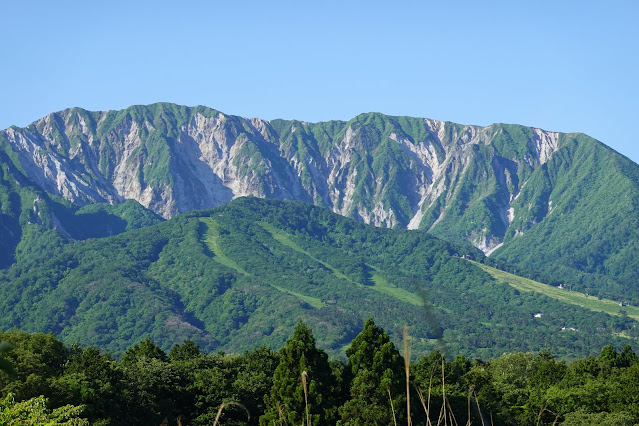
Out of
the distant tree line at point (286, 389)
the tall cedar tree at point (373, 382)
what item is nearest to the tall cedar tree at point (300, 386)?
the distant tree line at point (286, 389)

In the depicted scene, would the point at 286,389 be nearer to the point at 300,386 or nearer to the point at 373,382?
the point at 300,386

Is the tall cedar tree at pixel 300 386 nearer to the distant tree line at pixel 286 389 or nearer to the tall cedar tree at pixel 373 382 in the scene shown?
the distant tree line at pixel 286 389

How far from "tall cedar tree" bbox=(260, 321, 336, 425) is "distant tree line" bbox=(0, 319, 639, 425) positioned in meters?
0.09

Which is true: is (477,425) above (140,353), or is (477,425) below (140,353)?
below

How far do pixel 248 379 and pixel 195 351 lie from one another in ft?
77.4

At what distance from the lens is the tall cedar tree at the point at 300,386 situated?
72.7 meters

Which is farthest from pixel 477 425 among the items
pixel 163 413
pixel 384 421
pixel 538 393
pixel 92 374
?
pixel 92 374

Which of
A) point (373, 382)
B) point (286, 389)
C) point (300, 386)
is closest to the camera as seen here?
point (300, 386)

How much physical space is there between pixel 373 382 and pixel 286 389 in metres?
7.19

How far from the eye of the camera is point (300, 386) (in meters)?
72.5

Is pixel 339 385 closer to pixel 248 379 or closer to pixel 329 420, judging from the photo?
pixel 329 420

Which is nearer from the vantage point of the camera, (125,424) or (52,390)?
(52,390)

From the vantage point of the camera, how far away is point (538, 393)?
104m

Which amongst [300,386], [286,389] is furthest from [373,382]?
[286,389]
